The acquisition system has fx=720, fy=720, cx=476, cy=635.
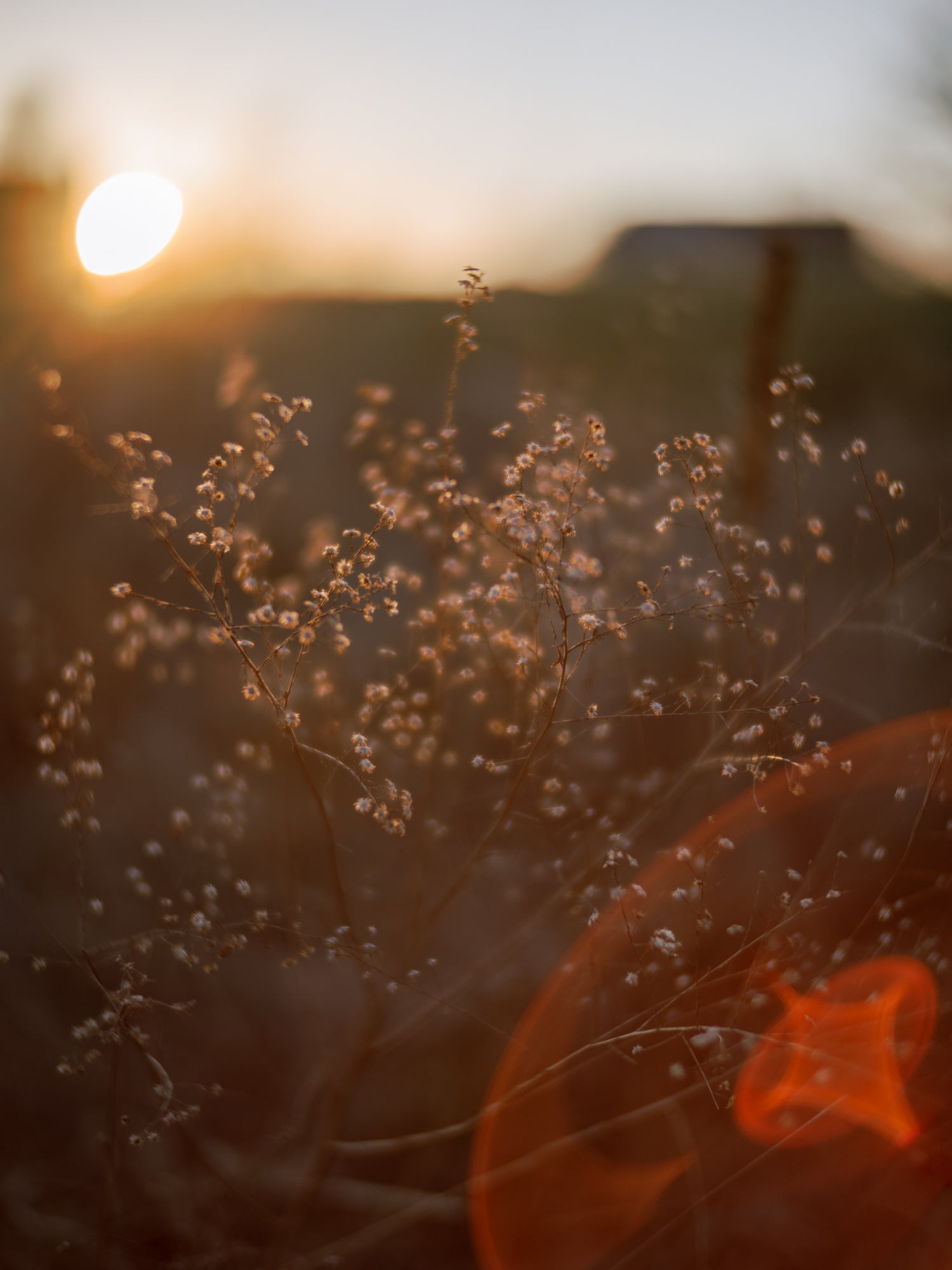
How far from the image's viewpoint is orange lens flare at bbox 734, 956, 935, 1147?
384 centimetres

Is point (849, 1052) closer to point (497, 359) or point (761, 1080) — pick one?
point (761, 1080)

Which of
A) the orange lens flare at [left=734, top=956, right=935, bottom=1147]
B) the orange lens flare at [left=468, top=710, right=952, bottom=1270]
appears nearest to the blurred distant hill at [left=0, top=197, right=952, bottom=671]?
the orange lens flare at [left=468, top=710, right=952, bottom=1270]

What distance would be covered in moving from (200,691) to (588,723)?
119 inches

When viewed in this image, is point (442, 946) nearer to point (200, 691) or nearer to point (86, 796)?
point (200, 691)

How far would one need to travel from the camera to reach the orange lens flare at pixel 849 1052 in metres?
3.84

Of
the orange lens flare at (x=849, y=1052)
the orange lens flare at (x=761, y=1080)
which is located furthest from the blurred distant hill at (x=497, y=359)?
the orange lens flare at (x=849, y=1052)

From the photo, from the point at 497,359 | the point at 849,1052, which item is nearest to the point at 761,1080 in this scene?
the point at 849,1052

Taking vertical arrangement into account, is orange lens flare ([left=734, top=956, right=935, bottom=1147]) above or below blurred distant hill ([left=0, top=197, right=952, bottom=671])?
below

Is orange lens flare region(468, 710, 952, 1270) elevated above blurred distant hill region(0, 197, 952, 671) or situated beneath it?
situated beneath

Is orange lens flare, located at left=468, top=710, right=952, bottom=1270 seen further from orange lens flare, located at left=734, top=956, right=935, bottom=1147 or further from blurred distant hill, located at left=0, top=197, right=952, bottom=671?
blurred distant hill, located at left=0, top=197, right=952, bottom=671

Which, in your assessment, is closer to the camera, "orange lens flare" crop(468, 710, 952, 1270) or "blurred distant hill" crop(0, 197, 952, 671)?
"orange lens flare" crop(468, 710, 952, 1270)

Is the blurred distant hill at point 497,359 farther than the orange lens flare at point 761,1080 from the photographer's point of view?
Yes

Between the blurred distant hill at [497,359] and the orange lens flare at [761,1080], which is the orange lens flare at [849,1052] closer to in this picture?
the orange lens flare at [761,1080]

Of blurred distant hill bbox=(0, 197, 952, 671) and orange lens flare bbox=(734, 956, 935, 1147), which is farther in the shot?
blurred distant hill bbox=(0, 197, 952, 671)
